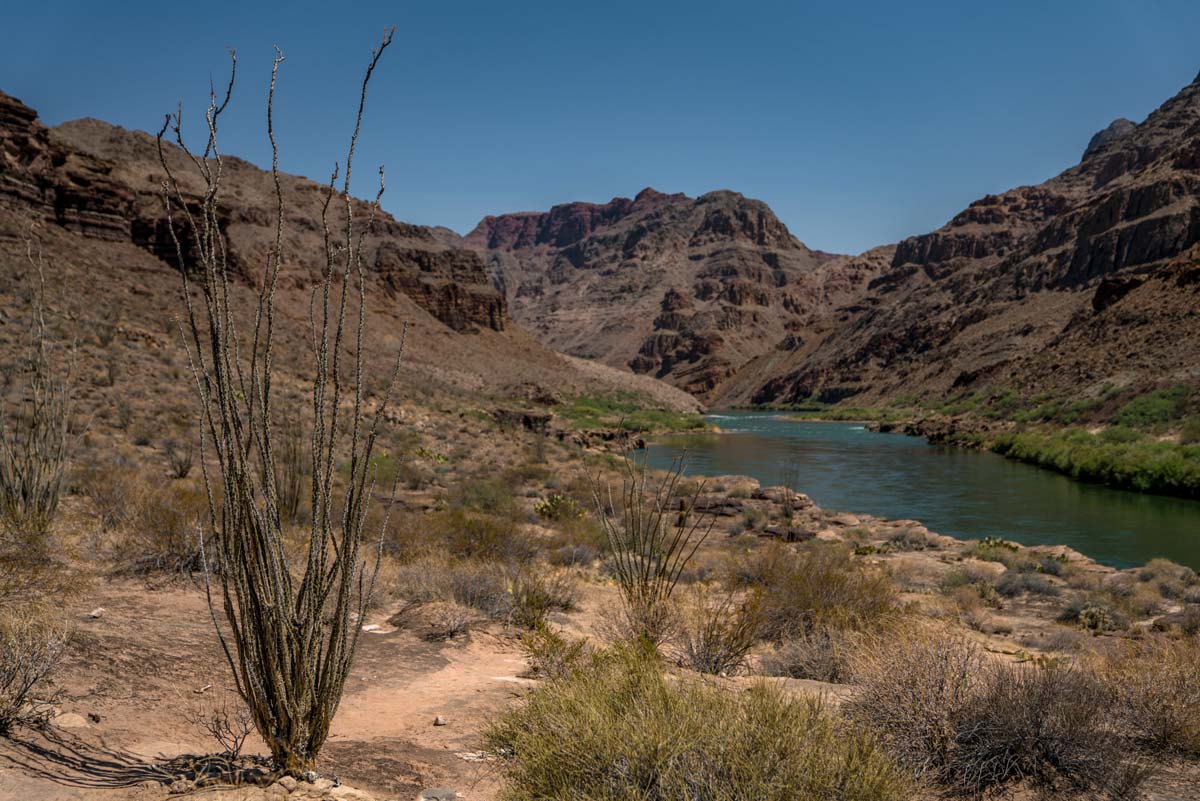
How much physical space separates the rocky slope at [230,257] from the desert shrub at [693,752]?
4608 millimetres

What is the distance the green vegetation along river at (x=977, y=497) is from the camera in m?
16.5

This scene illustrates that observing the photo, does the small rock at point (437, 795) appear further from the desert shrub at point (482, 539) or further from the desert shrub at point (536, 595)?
the desert shrub at point (482, 539)

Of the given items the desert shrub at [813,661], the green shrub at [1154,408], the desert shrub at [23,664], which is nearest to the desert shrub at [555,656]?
the desert shrub at [813,661]

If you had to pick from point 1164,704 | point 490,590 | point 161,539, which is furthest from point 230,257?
point 1164,704

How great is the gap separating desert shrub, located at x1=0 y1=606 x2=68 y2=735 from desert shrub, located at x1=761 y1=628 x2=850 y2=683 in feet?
14.8

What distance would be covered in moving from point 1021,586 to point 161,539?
39.9 ft

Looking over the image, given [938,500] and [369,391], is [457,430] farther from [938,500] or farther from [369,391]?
[938,500]

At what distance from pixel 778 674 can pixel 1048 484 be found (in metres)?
25.7

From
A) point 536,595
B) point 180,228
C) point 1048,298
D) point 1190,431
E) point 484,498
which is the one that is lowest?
point 484,498

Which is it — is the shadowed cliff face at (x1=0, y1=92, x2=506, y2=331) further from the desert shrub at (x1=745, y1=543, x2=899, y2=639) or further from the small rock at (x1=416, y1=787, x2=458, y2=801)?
the desert shrub at (x1=745, y1=543, x2=899, y2=639)

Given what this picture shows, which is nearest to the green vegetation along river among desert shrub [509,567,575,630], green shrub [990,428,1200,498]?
green shrub [990,428,1200,498]

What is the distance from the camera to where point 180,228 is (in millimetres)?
33188

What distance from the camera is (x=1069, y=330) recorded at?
5088 cm

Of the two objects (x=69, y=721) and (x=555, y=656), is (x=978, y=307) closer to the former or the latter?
(x=555, y=656)
